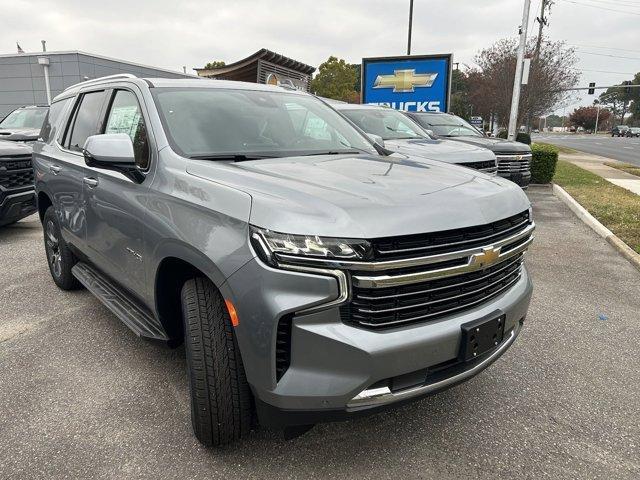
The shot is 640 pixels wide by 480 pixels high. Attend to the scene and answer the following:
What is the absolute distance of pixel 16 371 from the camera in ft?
10.7

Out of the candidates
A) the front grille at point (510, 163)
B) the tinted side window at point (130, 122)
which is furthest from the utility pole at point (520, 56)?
the tinted side window at point (130, 122)

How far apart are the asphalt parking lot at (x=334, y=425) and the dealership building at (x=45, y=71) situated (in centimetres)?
2171

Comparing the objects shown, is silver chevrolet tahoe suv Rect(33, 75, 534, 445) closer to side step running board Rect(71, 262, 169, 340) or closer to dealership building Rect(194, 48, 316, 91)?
side step running board Rect(71, 262, 169, 340)

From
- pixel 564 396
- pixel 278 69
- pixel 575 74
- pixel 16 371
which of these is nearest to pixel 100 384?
pixel 16 371

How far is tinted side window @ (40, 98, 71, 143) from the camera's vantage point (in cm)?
460

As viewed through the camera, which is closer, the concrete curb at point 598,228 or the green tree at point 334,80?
the concrete curb at point 598,228

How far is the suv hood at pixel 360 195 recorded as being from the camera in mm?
1957

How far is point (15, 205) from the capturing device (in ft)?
21.7

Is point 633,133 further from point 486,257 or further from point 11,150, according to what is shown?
point 486,257

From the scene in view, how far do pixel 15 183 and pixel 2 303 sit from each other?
285cm

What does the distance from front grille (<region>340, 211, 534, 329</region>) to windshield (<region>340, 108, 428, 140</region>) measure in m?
5.89

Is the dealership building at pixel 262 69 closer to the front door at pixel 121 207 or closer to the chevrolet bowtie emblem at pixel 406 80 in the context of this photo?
the chevrolet bowtie emblem at pixel 406 80

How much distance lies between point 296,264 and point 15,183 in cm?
626

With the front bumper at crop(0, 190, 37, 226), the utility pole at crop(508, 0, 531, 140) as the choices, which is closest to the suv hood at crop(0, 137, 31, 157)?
the front bumper at crop(0, 190, 37, 226)
